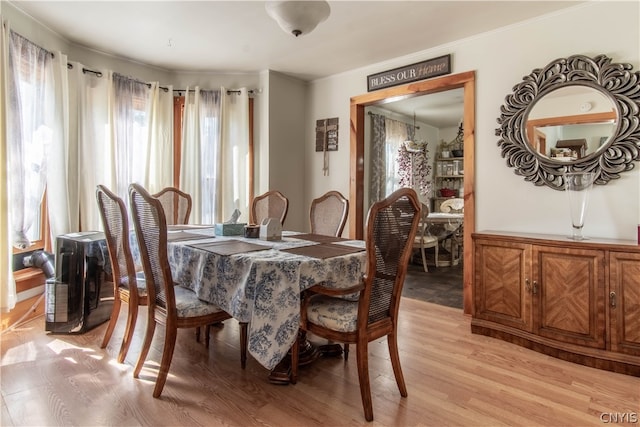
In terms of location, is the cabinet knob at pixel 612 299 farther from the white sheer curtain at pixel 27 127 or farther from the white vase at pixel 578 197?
the white sheer curtain at pixel 27 127

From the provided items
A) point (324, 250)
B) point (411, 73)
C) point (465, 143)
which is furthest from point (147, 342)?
point (411, 73)

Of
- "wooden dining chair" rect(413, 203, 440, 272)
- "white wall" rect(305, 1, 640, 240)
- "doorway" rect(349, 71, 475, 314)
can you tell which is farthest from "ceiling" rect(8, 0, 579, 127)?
"wooden dining chair" rect(413, 203, 440, 272)

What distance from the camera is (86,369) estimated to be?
6.79 feet

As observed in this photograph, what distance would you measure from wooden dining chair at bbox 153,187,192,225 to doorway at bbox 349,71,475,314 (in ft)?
5.72

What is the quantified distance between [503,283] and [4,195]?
368 centimetres

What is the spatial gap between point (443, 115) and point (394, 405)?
5.34 meters

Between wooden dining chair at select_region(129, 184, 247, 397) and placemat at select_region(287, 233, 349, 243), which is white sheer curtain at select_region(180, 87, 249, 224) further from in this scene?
wooden dining chair at select_region(129, 184, 247, 397)

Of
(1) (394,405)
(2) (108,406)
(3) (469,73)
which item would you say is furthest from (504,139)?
(2) (108,406)

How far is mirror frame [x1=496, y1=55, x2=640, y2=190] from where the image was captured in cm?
232

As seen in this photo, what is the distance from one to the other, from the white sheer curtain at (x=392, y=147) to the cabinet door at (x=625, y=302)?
369 centimetres

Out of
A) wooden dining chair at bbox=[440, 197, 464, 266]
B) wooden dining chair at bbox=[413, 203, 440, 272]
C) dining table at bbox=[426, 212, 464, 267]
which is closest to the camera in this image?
wooden dining chair at bbox=[413, 203, 440, 272]

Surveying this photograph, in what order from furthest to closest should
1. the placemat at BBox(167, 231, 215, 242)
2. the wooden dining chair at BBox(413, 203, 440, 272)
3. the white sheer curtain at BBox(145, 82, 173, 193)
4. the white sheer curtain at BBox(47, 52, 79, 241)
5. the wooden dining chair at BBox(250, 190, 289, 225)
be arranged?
the wooden dining chair at BBox(413, 203, 440, 272), the white sheer curtain at BBox(145, 82, 173, 193), the wooden dining chair at BBox(250, 190, 289, 225), the white sheer curtain at BBox(47, 52, 79, 241), the placemat at BBox(167, 231, 215, 242)

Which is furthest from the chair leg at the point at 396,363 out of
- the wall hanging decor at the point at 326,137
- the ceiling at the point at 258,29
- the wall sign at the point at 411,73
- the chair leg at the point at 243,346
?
the wall hanging decor at the point at 326,137

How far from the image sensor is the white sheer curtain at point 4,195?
8.16ft
